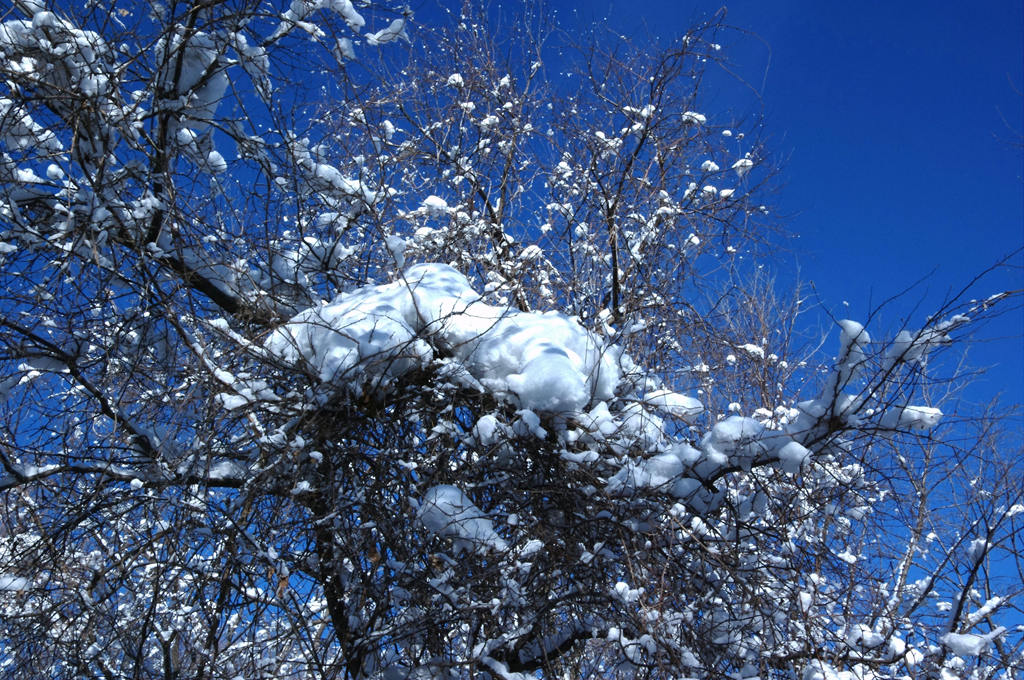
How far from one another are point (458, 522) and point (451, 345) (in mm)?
807

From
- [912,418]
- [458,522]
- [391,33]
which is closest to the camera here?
[912,418]

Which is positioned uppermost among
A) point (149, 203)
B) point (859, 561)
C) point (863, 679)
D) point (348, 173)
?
point (348, 173)

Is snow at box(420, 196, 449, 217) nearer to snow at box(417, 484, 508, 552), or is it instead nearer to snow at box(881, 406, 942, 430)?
snow at box(417, 484, 508, 552)

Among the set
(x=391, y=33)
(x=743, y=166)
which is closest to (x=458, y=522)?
(x=391, y=33)

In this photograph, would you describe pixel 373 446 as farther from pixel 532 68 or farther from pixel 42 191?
pixel 532 68

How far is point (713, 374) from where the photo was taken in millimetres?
4711

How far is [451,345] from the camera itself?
278cm

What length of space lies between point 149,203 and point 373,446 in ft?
4.39

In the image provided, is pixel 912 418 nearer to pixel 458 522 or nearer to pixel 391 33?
pixel 458 522

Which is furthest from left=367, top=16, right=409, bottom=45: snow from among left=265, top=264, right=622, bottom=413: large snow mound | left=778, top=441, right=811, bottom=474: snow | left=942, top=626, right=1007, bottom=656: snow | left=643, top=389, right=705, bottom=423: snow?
left=942, top=626, right=1007, bottom=656: snow

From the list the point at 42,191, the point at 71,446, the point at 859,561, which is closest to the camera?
the point at 859,561

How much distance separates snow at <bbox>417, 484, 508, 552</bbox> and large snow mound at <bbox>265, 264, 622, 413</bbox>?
1.49 feet

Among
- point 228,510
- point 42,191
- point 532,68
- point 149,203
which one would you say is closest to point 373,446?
point 228,510

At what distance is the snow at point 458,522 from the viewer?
222 centimetres
